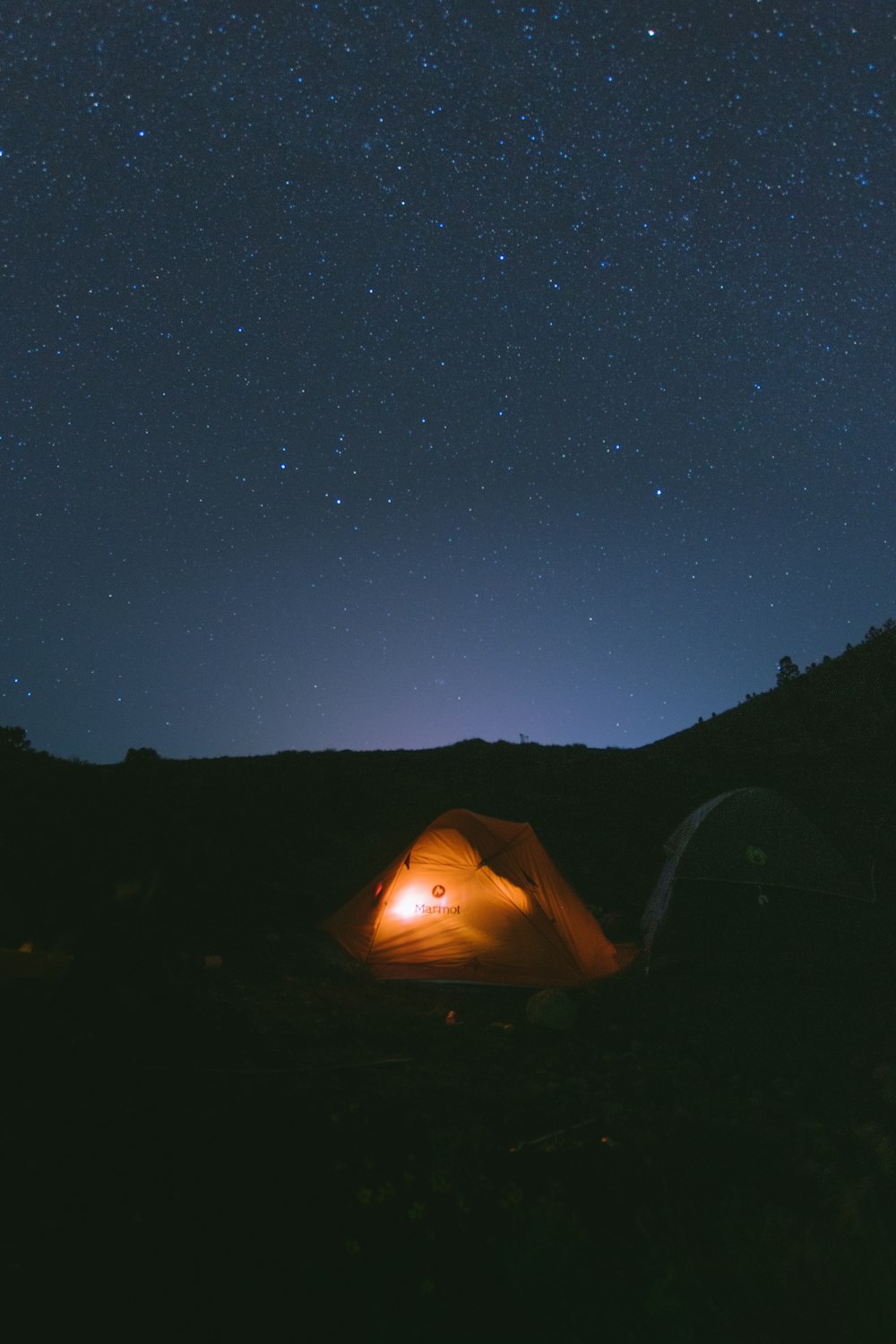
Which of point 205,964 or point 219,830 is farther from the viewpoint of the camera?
point 219,830

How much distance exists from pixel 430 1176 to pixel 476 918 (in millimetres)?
5871

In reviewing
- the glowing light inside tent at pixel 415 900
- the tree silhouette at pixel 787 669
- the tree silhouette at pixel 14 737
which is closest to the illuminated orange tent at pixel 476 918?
the glowing light inside tent at pixel 415 900

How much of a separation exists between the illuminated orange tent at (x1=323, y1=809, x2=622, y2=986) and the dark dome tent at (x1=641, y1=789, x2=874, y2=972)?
117 cm

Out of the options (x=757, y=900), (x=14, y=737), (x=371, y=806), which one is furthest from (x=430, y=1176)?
(x=14, y=737)

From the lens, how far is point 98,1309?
3395 millimetres

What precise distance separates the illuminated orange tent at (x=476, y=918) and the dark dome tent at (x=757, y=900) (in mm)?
1172

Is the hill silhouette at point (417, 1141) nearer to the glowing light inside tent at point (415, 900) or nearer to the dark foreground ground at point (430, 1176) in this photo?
the dark foreground ground at point (430, 1176)

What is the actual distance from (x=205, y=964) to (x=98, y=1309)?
20.9 ft

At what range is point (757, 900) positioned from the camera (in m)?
9.57

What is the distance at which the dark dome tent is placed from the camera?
9.43 m

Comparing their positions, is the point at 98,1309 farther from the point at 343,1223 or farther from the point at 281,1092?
the point at 281,1092

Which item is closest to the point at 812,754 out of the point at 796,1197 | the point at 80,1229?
the point at 796,1197

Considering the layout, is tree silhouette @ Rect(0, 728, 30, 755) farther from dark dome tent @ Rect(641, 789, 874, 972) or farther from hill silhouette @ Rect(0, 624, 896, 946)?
dark dome tent @ Rect(641, 789, 874, 972)

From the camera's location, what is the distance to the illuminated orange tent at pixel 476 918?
32.6ft
